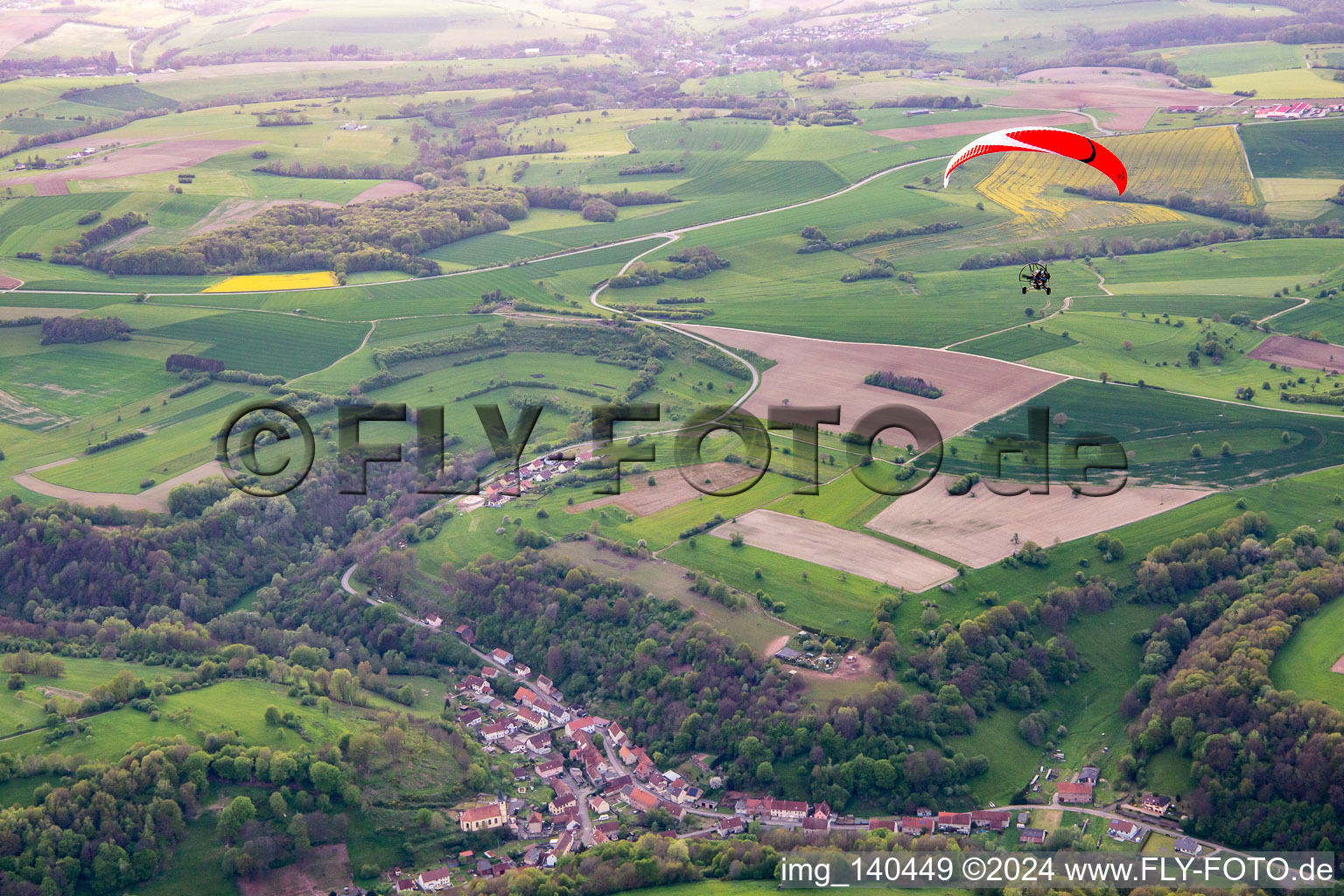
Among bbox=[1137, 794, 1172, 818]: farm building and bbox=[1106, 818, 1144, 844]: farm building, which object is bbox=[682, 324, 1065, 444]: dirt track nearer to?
bbox=[1137, 794, 1172, 818]: farm building

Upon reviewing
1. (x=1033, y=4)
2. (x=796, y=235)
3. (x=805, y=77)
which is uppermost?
(x=1033, y=4)

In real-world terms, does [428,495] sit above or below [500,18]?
below

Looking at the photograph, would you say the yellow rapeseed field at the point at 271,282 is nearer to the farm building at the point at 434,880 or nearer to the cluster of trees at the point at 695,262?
the cluster of trees at the point at 695,262

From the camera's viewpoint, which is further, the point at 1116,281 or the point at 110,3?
the point at 110,3

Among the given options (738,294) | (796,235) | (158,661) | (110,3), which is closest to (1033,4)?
(796,235)

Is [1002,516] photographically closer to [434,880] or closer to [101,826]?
[434,880]

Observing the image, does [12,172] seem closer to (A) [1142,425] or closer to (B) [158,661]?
(B) [158,661]

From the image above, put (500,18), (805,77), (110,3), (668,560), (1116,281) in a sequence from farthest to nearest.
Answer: (500,18)
(110,3)
(805,77)
(1116,281)
(668,560)

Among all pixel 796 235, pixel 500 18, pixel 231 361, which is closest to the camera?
pixel 231 361
